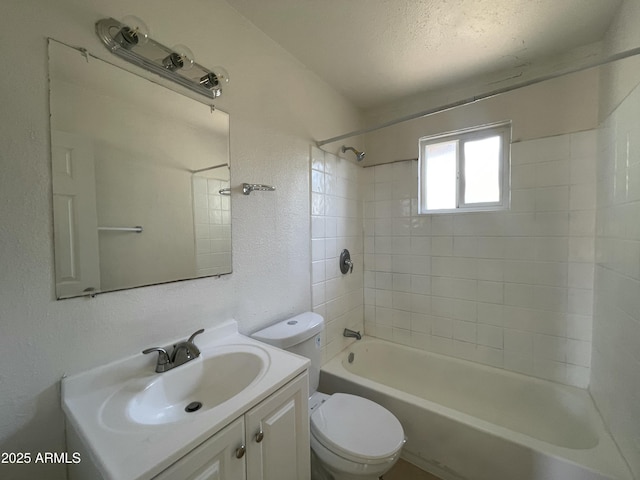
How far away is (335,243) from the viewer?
6.51 ft

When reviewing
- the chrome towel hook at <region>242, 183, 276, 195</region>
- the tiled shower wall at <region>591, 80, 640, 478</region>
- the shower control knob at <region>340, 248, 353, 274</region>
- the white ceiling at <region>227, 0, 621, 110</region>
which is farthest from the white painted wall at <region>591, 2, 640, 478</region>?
the chrome towel hook at <region>242, 183, 276, 195</region>

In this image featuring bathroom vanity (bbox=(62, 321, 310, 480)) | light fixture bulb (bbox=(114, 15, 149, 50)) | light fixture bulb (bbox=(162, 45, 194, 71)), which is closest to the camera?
bathroom vanity (bbox=(62, 321, 310, 480))

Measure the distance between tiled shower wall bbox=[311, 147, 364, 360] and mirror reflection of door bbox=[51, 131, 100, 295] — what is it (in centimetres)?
114

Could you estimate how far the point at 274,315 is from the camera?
1475 mm

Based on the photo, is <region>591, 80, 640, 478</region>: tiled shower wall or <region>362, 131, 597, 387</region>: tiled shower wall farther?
<region>362, 131, 597, 387</region>: tiled shower wall

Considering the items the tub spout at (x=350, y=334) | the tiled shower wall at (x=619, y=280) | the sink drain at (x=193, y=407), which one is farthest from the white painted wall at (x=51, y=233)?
the tiled shower wall at (x=619, y=280)

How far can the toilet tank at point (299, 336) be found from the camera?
126 cm

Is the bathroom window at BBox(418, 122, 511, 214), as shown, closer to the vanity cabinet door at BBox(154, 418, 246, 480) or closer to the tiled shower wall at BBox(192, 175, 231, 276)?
the tiled shower wall at BBox(192, 175, 231, 276)

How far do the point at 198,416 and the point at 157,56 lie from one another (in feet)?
4.09

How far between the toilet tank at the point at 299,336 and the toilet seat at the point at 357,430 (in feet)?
0.61

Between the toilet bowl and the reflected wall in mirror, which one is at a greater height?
the reflected wall in mirror

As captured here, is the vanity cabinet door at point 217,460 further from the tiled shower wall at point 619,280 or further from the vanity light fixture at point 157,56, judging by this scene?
the tiled shower wall at point 619,280

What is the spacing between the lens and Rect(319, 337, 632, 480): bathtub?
1175mm

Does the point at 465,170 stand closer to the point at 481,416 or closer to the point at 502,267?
the point at 502,267
